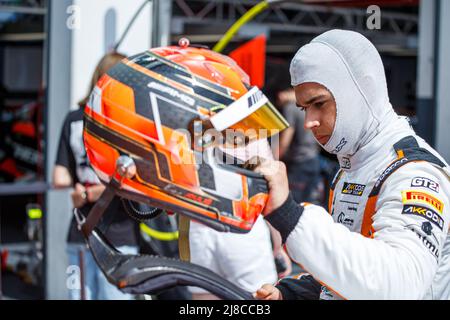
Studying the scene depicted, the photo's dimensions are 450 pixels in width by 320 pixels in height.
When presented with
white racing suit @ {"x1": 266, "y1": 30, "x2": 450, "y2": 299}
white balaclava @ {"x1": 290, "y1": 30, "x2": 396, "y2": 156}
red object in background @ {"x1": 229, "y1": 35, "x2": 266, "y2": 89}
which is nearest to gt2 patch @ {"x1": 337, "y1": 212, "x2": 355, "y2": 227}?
white racing suit @ {"x1": 266, "y1": 30, "x2": 450, "y2": 299}

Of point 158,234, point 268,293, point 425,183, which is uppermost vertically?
point 425,183

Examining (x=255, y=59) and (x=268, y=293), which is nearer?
(x=268, y=293)

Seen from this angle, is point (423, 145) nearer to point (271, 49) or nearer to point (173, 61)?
point (173, 61)

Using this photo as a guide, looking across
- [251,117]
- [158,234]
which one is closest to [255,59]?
[158,234]

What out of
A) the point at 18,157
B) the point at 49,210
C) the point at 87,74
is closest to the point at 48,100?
the point at 87,74

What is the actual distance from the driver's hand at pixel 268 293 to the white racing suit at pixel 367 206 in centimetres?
4

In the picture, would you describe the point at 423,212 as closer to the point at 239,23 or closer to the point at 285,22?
the point at 239,23

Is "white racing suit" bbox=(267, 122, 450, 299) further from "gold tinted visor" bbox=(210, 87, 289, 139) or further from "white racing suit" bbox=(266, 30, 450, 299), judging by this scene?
"gold tinted visor" bbox=(210, 87, 289, 139)

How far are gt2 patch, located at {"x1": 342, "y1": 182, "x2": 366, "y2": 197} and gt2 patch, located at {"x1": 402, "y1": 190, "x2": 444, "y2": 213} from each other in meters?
0.20

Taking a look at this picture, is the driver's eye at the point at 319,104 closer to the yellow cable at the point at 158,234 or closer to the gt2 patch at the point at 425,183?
the gt2 patch at the point at 425,183

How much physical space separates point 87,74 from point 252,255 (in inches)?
71.4

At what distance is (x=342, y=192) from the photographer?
1318 mm

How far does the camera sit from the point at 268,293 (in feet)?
4.22

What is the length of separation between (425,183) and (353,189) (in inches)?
8.9
